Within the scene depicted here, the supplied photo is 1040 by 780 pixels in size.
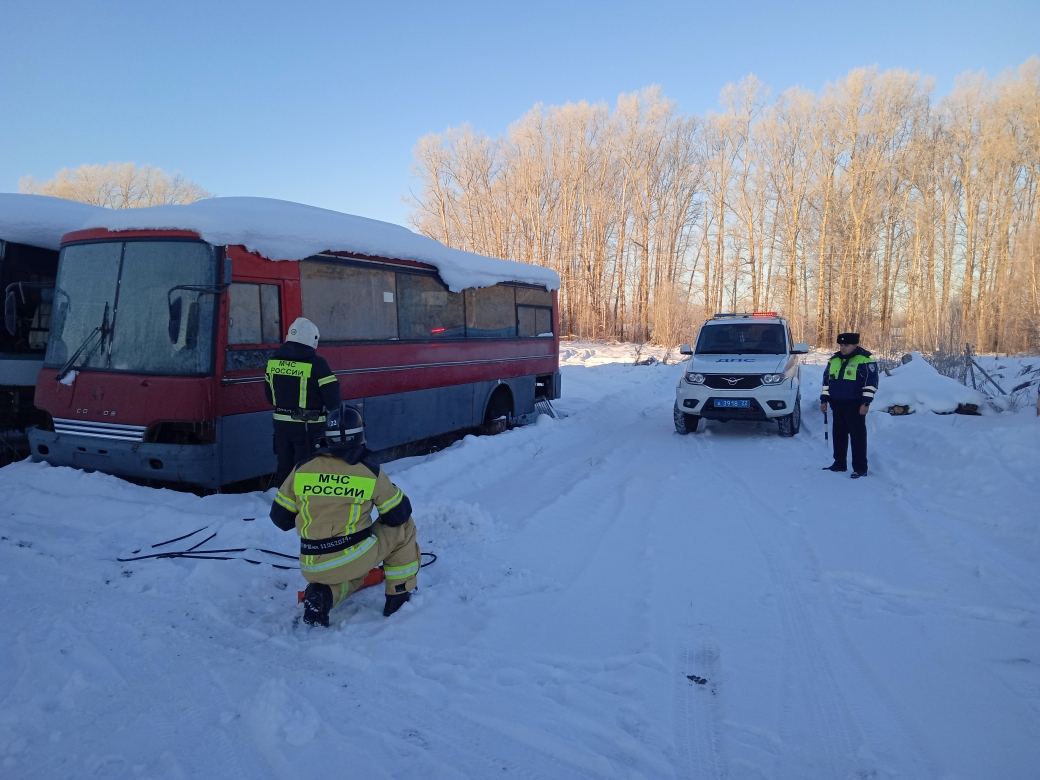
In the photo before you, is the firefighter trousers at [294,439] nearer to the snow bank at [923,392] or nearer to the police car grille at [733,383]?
the police car grille at [733,383]

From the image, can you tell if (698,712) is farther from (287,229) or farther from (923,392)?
(923,392)

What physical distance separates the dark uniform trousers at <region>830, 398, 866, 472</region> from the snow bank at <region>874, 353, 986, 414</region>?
3.88 meters

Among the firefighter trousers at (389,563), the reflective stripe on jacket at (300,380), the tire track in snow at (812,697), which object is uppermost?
the reflective stripe on jacket at (300,380)

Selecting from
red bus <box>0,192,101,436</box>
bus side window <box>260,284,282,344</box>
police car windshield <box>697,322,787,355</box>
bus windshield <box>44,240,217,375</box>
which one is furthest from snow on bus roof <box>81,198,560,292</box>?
police car windshield <box>697,322,787,355</box>

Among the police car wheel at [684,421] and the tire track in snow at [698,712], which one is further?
the police car wheel at [684,421]

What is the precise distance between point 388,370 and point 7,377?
4.55m

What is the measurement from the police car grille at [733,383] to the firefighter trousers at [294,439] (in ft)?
23.2

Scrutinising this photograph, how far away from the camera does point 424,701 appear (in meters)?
3.17

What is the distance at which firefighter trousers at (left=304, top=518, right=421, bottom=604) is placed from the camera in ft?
13.1

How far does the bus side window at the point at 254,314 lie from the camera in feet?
20.9

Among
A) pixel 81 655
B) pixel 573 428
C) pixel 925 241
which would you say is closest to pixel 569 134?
pixel 925 241

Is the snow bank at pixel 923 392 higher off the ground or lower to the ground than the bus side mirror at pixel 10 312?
lower

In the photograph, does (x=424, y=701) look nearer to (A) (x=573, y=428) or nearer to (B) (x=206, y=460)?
(B) (x=206, y=460)

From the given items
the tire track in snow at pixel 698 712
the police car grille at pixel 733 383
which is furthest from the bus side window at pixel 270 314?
the police car grille at pixel 733 383
